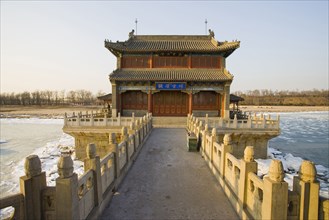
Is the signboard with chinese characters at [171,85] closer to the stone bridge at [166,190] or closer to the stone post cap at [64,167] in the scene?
the stone bridge at [166,190]

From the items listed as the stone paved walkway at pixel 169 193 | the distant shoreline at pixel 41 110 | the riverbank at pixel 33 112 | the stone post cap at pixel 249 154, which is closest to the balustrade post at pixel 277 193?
the stone post cap at pixel 249 154

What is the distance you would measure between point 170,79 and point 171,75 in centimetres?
91

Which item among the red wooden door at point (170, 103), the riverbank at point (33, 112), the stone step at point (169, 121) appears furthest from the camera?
the riverbank at point (33, 112)

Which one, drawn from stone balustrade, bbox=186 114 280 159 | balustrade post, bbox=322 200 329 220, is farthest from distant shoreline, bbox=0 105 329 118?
balustrade post, bbox=322 200 329 220

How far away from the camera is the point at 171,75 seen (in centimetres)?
2103

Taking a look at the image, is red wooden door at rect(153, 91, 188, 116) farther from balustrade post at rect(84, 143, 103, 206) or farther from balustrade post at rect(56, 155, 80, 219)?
balustrade post at rect(56, 155, 80, 219)

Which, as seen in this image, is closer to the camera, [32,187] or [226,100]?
[32,187]

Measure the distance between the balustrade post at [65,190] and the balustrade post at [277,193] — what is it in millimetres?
3498

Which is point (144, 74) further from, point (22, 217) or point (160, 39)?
point (22, 217)

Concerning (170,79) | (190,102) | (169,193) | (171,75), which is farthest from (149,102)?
(169,193)

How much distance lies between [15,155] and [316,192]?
24273mm

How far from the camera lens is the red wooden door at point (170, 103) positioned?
71.6ft

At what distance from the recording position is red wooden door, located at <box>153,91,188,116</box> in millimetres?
21812

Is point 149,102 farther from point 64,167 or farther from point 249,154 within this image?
point 64,167
